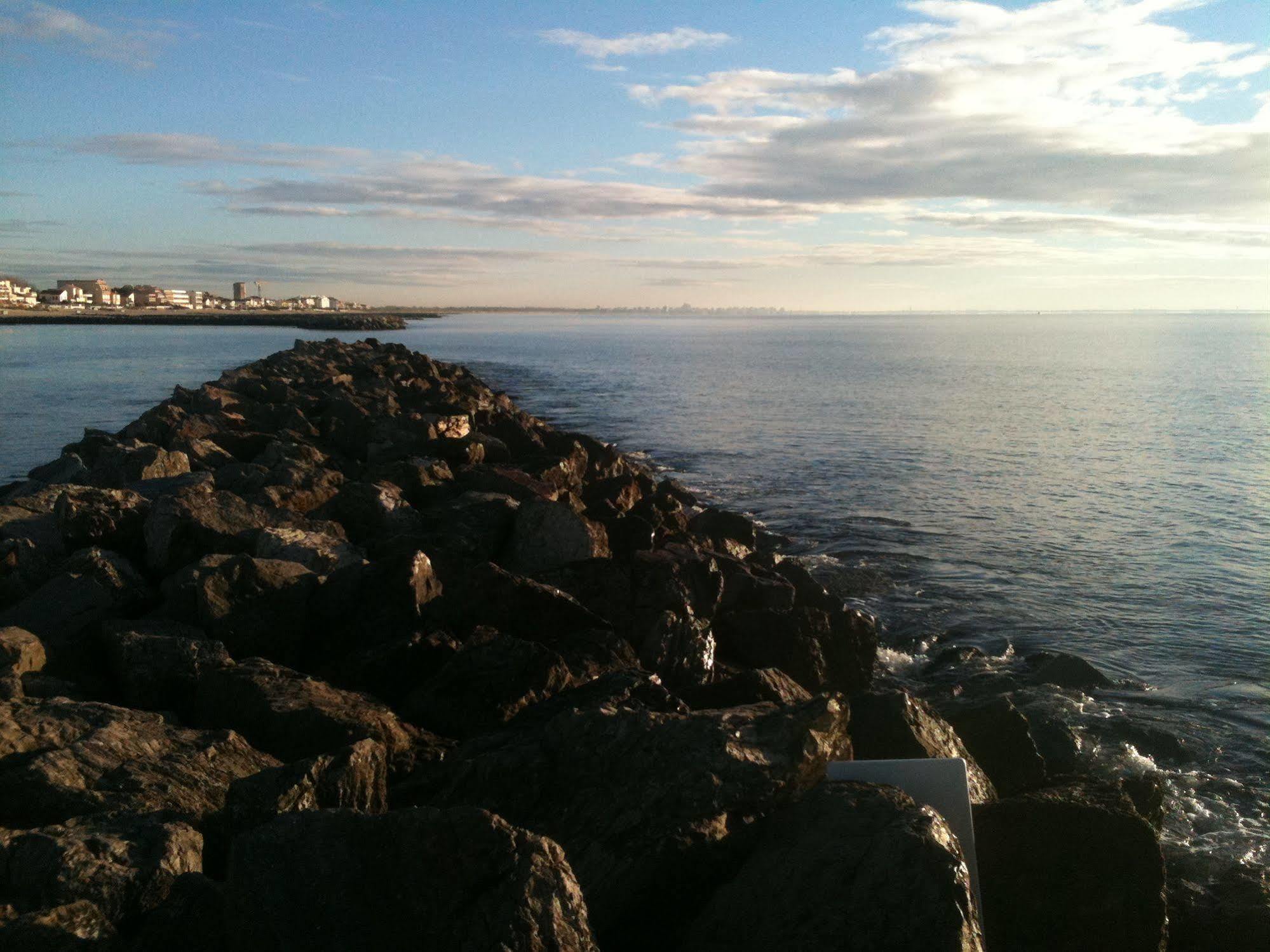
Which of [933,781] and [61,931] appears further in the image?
[933,781]

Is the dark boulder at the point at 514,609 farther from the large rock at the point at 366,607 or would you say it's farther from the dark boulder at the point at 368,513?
the dark boulder at the point at 368,513

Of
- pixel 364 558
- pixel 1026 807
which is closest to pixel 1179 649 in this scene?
pixel 1026 807

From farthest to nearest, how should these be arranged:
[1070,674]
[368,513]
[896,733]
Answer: [368,513] < [1070,674] < [896,733]

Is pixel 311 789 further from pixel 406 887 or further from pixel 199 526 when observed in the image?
pixel 199 526

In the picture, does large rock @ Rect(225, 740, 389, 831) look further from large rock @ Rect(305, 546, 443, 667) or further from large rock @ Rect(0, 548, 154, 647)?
large rock @ Rect(0, 548, 154, 647)

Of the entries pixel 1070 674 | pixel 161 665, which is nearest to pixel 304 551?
pixel 161 665

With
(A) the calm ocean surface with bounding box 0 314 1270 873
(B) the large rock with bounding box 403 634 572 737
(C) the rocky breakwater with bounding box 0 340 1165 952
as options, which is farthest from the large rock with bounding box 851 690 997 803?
(A) the calm ocean surface with bounding box 0 314 1270 873

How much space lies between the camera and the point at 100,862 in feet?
10.8

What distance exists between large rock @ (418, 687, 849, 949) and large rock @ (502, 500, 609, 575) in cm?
398

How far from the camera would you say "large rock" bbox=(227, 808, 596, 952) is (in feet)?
9.37

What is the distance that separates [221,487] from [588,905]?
8.29 metres

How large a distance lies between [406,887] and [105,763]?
1.93 m

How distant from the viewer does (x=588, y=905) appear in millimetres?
3396

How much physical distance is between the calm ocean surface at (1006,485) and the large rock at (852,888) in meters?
3.91
